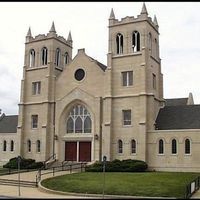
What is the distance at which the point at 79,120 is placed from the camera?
48031 mm

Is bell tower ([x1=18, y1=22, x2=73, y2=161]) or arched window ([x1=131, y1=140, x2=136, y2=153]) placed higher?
bell tower ([x1=18, y1=22, x2=73, y2=161])

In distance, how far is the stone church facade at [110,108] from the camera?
41.4m

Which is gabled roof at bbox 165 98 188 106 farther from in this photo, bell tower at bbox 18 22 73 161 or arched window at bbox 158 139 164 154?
arched window at bbox 158 139 164 154

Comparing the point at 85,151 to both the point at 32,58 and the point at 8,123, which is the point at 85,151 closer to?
the point at 32,58

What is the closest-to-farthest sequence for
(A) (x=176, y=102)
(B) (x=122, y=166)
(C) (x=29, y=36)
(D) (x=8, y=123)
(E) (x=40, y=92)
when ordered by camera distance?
(B) (x=122, y=166) → (E) (x=40, y=92) → (C) (x=29, y=36) → (D) (x=8, y=123) → (A) (x=176, y=102)

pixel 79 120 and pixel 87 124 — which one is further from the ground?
pixel 79 120

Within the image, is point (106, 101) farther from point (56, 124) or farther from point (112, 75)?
point (56, 124)

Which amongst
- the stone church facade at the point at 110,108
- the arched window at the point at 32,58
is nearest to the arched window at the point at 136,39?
the stone church facade at the point at 110,108

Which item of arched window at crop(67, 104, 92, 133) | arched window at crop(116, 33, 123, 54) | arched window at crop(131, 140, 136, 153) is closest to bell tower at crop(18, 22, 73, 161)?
arched window at crop(67, 104, 92, 133)

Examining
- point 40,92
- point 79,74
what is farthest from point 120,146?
point 40,92

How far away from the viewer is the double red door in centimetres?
4641

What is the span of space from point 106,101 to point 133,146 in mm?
6456

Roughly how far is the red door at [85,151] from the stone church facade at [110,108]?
2cm

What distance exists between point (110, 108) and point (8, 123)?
2521cm
